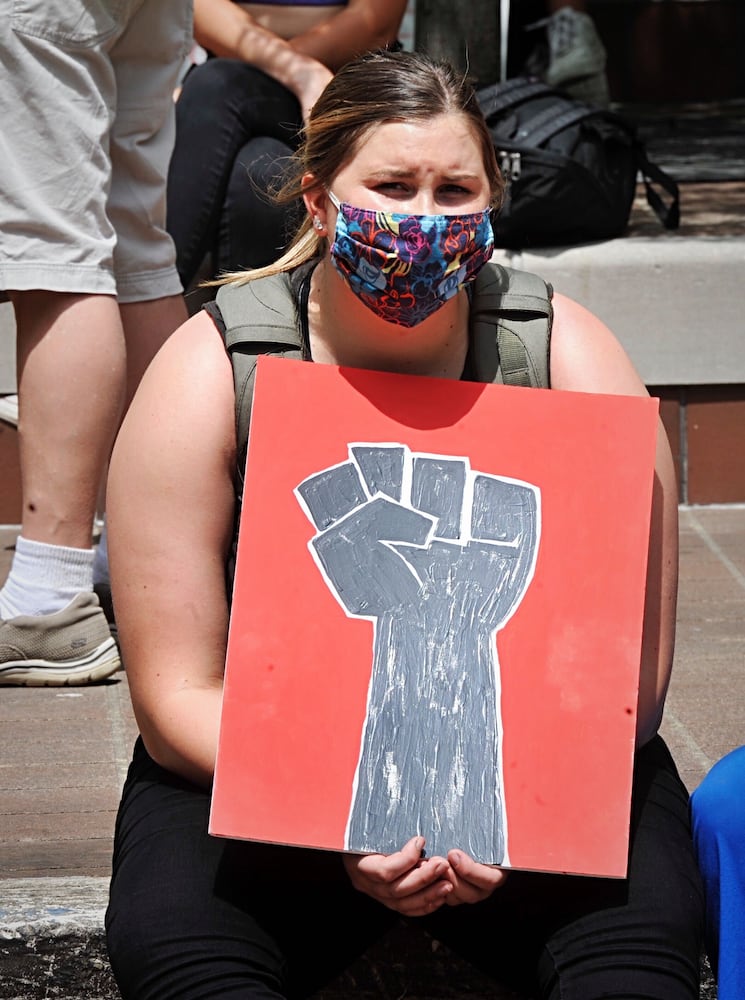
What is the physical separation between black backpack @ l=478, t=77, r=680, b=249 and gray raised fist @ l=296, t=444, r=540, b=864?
215 cm

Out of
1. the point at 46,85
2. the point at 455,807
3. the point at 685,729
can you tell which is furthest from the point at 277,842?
the point at 46,85

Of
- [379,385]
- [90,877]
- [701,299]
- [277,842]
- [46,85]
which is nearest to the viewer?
[277,842]

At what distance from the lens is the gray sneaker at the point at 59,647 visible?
2828 mm

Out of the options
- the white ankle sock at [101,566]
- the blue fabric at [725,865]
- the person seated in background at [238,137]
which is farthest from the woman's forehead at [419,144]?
the person seated in background at [238,137]

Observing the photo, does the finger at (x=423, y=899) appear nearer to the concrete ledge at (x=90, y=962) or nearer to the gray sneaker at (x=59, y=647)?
the concrete ledge at (x=90, y=962)

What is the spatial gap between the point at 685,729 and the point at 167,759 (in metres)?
1.17

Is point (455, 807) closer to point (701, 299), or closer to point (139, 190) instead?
point (139, 190)

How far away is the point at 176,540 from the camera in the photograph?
1886mm

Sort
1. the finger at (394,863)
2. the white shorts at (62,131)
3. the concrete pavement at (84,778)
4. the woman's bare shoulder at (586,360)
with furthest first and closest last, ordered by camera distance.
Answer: the white shorts at (62,131) < the concrete pavement at (84,778) < the woman's bare shoulder at (586,360) < the finger at (394,863)

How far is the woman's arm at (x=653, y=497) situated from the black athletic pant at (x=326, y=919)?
5.8 inches

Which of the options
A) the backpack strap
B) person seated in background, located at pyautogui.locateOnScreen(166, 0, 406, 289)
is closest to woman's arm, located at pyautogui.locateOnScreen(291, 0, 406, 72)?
person seated in background, located at pyautogui.locateOnScreen(166, 0, 406, 289)

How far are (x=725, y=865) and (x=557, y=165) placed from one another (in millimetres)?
2498

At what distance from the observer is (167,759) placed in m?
1.90

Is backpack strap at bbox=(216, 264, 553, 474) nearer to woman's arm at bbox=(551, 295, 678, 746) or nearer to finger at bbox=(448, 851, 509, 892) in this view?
woman's arm at bbox=(551, 295, 678, 746)
